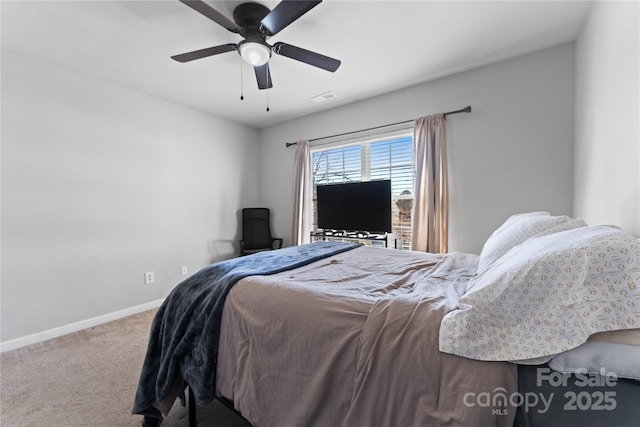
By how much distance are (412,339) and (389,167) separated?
2.87m

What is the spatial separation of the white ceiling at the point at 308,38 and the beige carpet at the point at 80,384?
263 centimetres

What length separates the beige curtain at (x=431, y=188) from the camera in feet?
9.37

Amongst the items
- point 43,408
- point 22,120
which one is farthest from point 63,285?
point 22,120

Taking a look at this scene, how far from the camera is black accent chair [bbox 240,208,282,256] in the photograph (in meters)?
4.16

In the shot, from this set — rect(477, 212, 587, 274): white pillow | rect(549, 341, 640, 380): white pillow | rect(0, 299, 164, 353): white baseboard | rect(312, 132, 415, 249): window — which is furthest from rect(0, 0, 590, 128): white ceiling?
rect(0, 299, 164, 353): white baseboard

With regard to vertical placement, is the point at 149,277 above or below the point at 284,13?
below

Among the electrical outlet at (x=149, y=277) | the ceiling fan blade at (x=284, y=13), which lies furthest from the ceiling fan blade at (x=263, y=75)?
the electrical outlet at (x=149, y=277)

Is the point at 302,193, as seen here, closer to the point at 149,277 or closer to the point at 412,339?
the point at 149,277

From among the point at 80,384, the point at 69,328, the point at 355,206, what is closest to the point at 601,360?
the point at 80,384

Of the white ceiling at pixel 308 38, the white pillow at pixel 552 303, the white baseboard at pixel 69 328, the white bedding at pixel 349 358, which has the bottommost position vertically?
the white baseboard at pixel 69 328

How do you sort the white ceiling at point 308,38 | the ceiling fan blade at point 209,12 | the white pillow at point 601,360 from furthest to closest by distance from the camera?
the white ceiling at point 308,38 → the ceiling fan blade at point 209,12 → the white pillow at point 601,360

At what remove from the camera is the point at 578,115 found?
220cm

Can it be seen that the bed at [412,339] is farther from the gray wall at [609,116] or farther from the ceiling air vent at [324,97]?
the ceiling air vent at [324,97]

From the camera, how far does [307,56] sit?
79.7 inches
